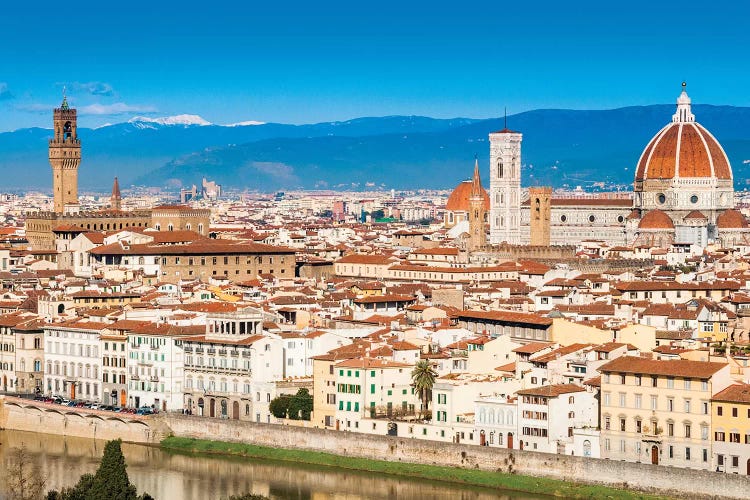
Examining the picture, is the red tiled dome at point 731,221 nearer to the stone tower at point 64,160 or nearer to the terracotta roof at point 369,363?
the stone tower at point 64,160

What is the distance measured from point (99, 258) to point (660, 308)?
1206 inches

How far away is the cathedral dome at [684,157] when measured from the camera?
97562 mm

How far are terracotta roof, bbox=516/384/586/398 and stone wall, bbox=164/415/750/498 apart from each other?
4.33ft

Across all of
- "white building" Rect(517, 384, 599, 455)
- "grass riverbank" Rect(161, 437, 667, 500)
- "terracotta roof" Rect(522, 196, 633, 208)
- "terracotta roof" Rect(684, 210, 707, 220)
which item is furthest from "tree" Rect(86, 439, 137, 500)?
"terracotta roof" Rect(522, 196, 633, 208)

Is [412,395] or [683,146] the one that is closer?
[412,395]

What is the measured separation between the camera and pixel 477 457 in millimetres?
37281

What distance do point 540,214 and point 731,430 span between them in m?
62.9

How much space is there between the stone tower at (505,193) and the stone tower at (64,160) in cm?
2268

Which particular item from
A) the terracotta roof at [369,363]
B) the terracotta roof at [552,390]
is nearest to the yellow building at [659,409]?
the terracotta roof at [552,390]

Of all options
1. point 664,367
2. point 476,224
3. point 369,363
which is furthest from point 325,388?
point 476,224

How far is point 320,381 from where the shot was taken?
1635 inches

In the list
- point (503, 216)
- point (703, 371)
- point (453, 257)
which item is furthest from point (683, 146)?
point (703, 371)

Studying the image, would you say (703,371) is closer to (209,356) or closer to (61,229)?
(209,356)

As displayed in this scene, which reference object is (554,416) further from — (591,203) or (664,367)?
(591,203)
